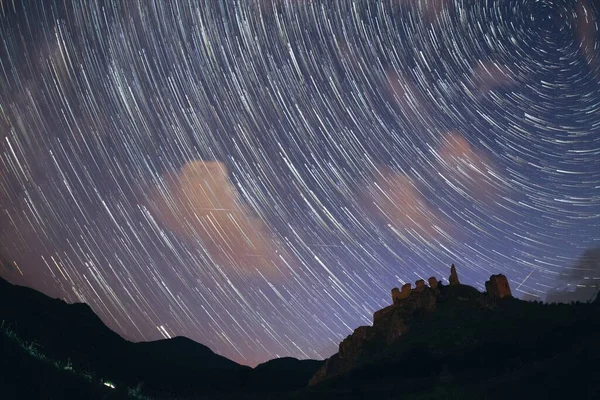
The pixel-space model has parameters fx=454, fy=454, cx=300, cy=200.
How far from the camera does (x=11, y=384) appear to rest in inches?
1085

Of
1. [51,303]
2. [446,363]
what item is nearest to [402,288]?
[446,363]

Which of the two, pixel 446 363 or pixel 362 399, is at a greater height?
pixel 446 363

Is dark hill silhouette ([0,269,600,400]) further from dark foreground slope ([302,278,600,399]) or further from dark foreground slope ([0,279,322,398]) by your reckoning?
dark foreground slope ([0,279,322,398])

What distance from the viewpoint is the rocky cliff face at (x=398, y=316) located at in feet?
262

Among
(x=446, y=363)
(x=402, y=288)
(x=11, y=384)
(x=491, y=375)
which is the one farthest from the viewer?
(x=402, y=288)

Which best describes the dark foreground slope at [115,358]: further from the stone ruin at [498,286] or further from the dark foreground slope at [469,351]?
the stone ruin at [498,286]

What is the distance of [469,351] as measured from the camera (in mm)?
58750

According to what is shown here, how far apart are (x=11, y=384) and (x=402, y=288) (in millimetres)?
77560

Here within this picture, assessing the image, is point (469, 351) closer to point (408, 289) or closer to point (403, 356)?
point (403, 356)

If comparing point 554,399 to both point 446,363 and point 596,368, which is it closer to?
point 596,368

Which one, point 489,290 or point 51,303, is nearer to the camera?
point 489,290

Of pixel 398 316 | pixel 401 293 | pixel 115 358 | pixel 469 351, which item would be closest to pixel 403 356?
pixel 469 351

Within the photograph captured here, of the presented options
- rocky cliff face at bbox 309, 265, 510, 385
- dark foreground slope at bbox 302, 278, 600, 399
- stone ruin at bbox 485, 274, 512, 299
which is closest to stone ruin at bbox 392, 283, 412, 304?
rocky cliff face at bbox 309, 265, 510, 385

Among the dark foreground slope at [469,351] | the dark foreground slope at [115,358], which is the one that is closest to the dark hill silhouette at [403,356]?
the dark foreground slope at [469,351]
